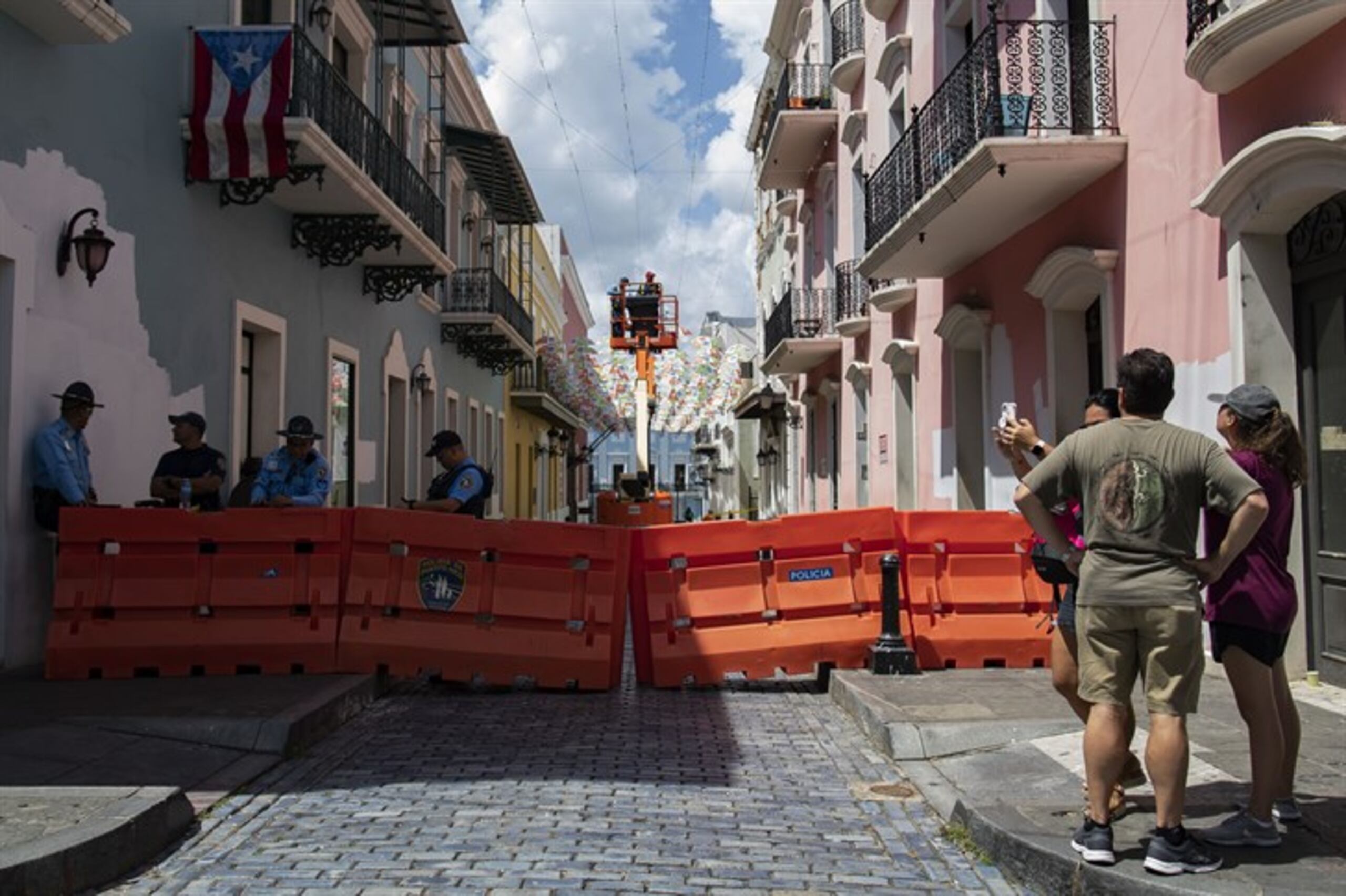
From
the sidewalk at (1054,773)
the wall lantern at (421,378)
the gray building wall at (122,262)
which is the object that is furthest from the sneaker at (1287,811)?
the wall lantern at (421,378)

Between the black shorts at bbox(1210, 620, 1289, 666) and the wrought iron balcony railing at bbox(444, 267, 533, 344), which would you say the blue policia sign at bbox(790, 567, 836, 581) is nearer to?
the black shorts at bbox(1210, 620, 1289, 666)

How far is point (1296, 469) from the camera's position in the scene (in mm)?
4086

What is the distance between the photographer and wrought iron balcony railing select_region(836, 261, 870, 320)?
18.1 meters

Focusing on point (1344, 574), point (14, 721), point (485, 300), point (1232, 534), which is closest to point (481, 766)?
point (14, 721)

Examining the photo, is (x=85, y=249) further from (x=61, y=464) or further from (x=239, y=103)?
(x=239, y=103)

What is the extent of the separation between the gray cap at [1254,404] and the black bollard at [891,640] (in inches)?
154

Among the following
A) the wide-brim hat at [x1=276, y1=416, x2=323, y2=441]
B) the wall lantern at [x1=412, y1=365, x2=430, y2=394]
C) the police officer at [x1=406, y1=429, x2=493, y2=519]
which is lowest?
the police officer at [x1=406, y1=429, x2=493, y2=519]

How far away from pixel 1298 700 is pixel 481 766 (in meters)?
4.64

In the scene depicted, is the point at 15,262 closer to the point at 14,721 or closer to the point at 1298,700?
the point at 14,721

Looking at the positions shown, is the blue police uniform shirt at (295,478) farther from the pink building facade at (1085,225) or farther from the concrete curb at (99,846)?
the pink building facade at (1085,225)

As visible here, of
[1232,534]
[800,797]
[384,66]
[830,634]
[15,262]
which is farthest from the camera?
[384,66]

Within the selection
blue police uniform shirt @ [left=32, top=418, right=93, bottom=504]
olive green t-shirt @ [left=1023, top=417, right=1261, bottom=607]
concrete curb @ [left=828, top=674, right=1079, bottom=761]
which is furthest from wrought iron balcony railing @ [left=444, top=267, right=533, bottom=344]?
olive green t-shirt @ [left=1023, top=417, right=1261, bottom=607]

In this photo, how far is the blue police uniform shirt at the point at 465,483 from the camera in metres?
8.49

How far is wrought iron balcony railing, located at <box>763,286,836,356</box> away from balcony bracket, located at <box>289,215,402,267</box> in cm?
949
